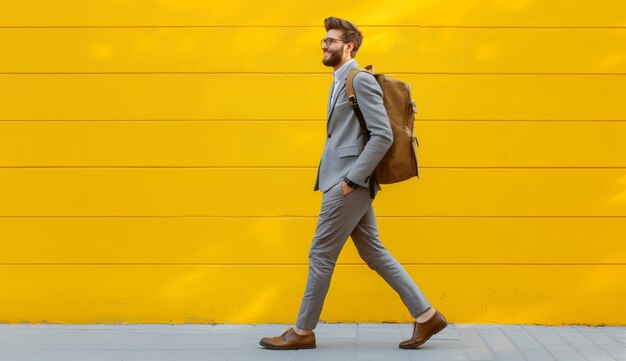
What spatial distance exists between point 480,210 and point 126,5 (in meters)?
2.51

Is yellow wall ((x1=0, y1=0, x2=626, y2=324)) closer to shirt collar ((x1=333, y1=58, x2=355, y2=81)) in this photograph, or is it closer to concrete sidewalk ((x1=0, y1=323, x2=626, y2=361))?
concrete sidewalk ((x1=0, y1=323, x2=626, y2=361))

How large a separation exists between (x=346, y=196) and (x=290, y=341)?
85 cm

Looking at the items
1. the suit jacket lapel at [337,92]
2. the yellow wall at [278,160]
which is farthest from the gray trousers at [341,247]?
the yellow wall at [278,160]

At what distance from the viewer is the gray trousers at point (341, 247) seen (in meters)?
5.38

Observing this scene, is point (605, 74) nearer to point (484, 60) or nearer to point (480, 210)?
point (484, 60)

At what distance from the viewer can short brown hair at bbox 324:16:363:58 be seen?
214 inches

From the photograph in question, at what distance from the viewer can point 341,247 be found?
5.49 metres

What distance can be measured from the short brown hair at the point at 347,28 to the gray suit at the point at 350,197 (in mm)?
126

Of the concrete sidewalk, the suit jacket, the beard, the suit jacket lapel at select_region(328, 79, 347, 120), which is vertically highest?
the beard

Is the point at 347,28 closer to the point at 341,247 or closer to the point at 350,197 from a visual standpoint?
the point at 350,197

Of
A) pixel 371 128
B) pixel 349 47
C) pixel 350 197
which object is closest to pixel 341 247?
pixel 350 197

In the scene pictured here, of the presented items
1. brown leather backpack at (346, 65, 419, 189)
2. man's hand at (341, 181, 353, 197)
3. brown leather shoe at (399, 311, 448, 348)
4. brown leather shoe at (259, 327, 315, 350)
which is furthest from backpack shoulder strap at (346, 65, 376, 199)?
brown leather shoe at (259, 327, 315, 350)

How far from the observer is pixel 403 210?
246 inches

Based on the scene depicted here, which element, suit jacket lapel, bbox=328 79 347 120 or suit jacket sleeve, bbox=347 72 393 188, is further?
suit jacket lapel, bbox=328 79 347 120
